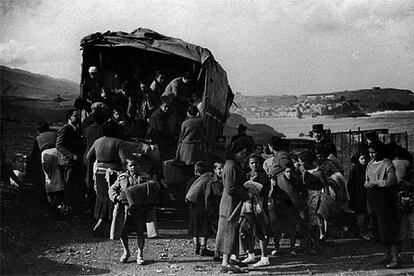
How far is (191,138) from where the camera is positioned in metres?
6.73

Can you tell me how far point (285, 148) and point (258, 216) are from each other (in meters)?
1.14

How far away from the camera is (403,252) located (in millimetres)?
5996

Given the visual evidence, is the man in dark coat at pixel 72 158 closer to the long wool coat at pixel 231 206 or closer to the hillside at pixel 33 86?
the hillside at pixel 33 86

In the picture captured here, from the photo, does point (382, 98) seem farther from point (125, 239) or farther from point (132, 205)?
point (125, 239)

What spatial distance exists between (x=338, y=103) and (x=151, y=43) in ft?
8.31

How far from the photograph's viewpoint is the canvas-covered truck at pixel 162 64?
6871 mm

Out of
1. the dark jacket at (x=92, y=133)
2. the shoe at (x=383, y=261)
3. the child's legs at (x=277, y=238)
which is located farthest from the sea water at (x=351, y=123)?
the dark jacket at (x=92, y=133)

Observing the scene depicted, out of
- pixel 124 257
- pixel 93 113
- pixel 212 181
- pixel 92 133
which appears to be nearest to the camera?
pixel 124 257

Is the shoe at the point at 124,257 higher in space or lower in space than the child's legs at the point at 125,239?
lower

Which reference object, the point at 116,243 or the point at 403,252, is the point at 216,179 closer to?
the point at 116,243

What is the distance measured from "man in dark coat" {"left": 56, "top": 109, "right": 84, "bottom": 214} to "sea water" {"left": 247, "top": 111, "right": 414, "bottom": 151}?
2560 mm

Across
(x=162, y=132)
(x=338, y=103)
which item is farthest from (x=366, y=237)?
(x=162, y=132)

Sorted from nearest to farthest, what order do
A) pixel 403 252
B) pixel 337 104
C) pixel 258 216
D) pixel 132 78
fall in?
1. pixel 258 216
2. pixel 403 252
3. pixel 337 104
4. pixel 132 78

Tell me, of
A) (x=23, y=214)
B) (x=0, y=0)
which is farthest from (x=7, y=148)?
(x=0, y=0)
